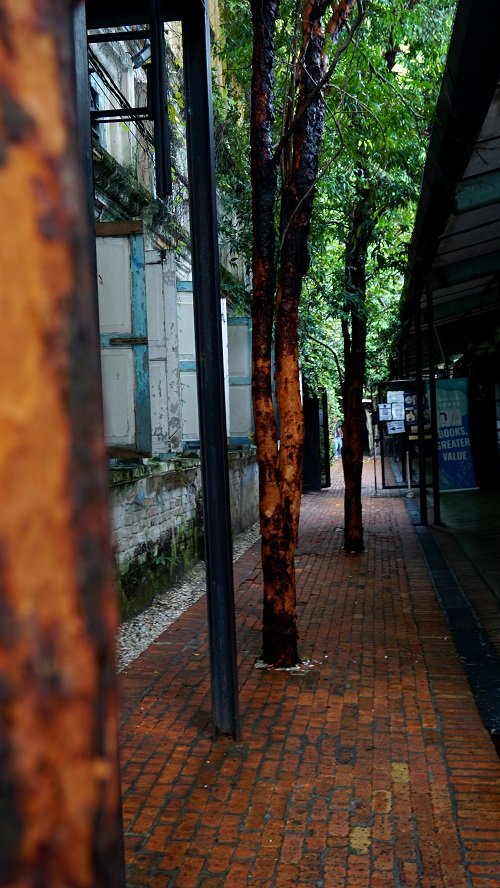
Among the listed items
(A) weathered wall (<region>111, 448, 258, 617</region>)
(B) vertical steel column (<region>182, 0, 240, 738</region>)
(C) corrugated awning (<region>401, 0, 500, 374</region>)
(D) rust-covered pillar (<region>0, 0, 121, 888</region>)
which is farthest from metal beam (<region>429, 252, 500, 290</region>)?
(D) rust-covered pillar (<region>0, 0, 121, 888</region>)

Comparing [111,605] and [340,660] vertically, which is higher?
[111,605]

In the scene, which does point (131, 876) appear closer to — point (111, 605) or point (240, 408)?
point (111, 605)

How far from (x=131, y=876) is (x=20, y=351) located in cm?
340

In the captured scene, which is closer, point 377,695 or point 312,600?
point 377,695

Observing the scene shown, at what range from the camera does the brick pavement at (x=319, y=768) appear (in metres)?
3.52

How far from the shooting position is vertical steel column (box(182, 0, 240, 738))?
4879 millimetres

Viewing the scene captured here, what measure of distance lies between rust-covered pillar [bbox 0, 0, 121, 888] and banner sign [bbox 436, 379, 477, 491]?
52.6 ft

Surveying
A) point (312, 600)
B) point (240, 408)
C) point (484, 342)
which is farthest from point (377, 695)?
point (484, 342)

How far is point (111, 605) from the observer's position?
21.2 inches

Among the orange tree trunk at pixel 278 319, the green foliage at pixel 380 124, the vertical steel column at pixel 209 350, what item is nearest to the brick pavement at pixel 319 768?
the vertical steel column at pixel 209 350

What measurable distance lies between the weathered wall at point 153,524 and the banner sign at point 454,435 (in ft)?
21.0

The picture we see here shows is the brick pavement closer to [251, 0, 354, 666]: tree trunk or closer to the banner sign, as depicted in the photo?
[251, 0, 354, 666]: tree trunk

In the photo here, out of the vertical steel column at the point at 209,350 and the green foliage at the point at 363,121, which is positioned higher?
the green foliage at the point at 363,121

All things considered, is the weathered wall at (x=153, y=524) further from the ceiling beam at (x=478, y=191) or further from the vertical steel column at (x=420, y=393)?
the vertical steel column at (x=420, y=393)
